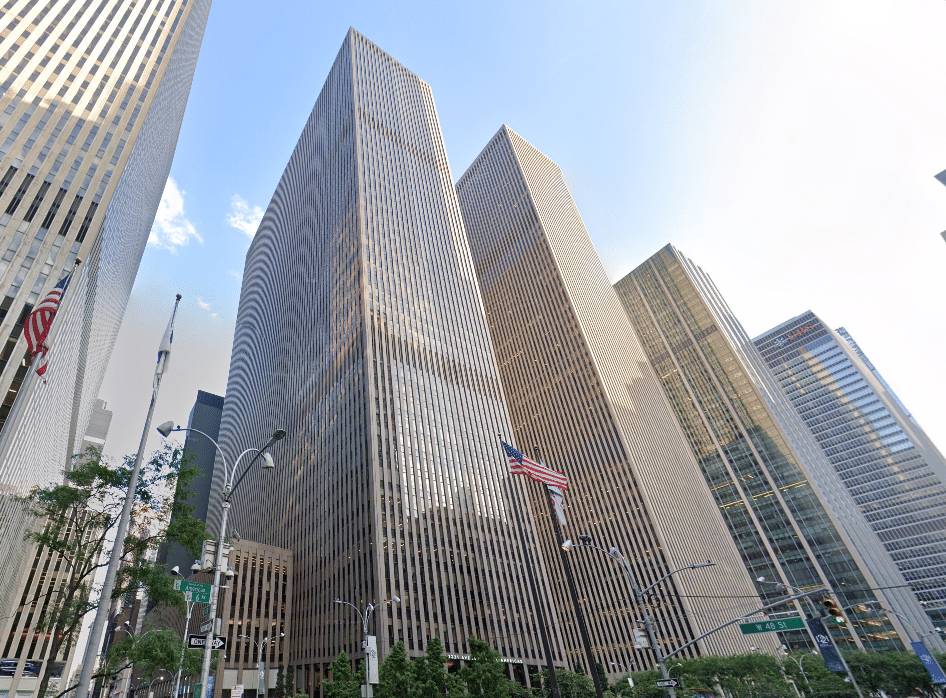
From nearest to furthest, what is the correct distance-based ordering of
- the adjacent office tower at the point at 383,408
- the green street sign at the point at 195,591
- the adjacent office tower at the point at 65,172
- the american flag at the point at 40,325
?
the green street sign at the point at 195,591
the american flag at the point at 40,325
the adjacent office tower at the point at 65,172
the adjacent office tower at the point at 383,408

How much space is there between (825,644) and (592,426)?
76.6 metres

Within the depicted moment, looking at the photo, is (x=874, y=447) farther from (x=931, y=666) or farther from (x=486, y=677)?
(x=486, y=677)

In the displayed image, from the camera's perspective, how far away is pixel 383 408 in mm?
81438

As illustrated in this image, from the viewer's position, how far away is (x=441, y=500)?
78.1m

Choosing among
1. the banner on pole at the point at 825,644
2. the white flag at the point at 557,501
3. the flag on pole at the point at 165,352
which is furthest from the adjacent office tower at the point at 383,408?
the flag on pole at the point at 165,352

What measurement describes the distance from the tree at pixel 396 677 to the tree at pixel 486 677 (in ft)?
12.9

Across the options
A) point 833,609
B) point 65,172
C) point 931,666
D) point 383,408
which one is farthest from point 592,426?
Result: point 65,172

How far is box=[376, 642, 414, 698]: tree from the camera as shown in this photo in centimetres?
3503

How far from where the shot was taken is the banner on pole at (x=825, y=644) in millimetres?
40438

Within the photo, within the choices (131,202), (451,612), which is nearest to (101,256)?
(131,202)

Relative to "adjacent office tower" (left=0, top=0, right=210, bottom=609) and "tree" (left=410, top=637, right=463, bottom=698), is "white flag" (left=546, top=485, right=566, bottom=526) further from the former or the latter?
"adjacent office tower" (left=0, top=0, right=210, bottom=609)

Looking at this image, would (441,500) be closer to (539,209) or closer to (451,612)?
(451,612)

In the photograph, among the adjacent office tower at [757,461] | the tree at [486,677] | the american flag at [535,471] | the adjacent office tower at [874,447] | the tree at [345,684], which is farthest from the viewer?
the adjacent office tower at [874,447]

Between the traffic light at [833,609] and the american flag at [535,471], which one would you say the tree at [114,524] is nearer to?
the american flag at [535,471]
